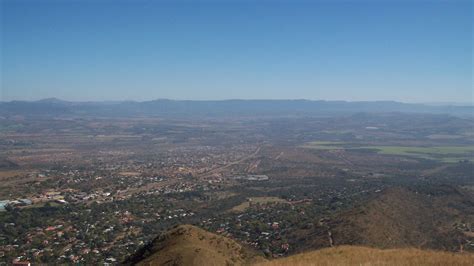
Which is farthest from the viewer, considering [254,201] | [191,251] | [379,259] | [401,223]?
[254,201]

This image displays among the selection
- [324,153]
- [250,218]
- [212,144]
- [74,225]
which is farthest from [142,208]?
[212,144]

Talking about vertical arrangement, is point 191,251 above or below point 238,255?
above

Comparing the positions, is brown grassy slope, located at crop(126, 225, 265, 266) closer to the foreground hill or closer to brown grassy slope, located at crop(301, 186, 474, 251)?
the foreground hill

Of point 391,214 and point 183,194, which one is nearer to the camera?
point 391,214

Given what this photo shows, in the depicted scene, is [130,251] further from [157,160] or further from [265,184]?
[157,160]

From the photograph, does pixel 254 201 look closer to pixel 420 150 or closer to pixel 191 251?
pixel 191 251

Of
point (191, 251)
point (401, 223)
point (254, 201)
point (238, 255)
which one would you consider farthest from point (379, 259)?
point (254, 201)

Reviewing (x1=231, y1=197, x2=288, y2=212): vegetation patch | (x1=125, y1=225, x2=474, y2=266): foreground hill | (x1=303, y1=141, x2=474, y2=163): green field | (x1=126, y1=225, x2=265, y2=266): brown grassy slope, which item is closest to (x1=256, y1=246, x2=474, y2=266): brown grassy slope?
(x1=125, y1=225, x2=474, y2=266): foreground hill
